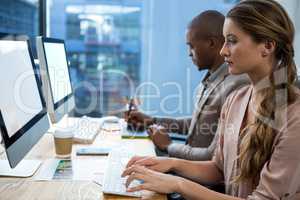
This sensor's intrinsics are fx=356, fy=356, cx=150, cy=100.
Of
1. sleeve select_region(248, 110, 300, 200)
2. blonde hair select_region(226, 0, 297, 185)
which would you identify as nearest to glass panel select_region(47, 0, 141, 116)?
blonde hair select_region(226, 0, 297, 185)

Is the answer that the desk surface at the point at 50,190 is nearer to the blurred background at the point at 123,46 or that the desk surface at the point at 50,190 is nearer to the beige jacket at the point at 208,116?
the beige jacket at the point at 208,116

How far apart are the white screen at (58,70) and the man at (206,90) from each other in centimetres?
53

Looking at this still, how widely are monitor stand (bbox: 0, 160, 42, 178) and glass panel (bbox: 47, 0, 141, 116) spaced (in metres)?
1.45

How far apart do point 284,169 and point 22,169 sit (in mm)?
892

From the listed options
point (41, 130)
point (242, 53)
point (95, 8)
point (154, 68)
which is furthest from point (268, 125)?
point (95, 8)

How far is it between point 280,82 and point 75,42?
202cm

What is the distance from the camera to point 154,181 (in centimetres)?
106

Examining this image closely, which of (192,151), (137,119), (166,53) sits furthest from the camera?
(166,53)

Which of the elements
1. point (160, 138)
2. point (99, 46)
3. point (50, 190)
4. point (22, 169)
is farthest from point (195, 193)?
point (99, 46)

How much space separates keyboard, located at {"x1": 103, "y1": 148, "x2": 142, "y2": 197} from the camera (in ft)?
3.54

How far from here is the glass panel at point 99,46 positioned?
112 inches

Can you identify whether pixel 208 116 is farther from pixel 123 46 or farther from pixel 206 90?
pixel 123 46

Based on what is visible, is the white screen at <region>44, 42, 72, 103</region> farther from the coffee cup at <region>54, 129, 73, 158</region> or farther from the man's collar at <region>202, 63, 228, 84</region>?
the man's collar at <region>202, 63, 228, 84</region>

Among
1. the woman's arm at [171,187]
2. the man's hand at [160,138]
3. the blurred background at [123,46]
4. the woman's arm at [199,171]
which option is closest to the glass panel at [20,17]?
the blurred background at [123,46]
